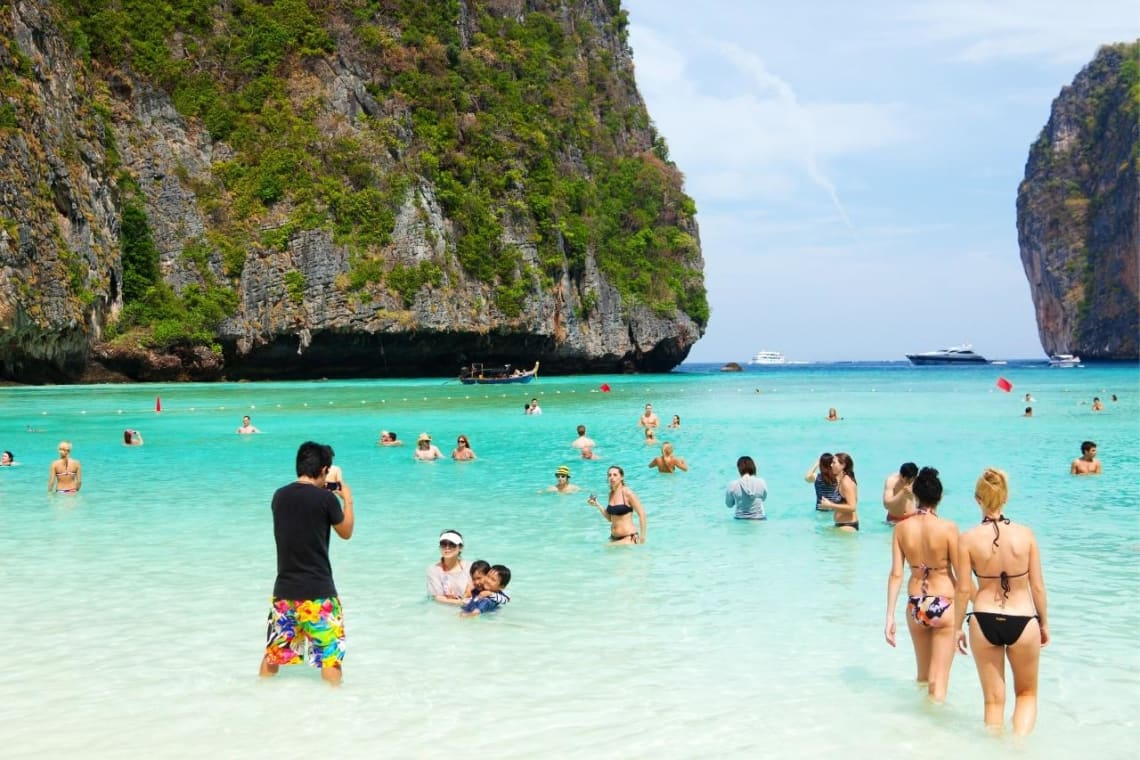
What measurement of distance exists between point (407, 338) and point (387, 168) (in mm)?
10863

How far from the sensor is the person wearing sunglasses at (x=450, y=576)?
967 centimetres

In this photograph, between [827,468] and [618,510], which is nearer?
[618,510]

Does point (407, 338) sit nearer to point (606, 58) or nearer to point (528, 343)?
point (528, 343)

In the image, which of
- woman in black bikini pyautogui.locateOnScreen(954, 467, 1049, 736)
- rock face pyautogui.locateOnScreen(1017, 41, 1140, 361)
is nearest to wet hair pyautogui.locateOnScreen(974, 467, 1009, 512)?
woman in black bikini pyautogui.locateOnScreen(954, 467, 1049, 736)

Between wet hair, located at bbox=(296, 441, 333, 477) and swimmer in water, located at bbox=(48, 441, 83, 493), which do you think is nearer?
wet hair, located at bbox=(296, 441, 333, 477)

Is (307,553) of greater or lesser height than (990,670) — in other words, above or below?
above

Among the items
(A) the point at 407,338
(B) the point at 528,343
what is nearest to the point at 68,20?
(A) the point at 407,338

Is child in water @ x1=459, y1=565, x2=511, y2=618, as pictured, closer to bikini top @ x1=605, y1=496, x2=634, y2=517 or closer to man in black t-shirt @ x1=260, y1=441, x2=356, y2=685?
man in black t-shirt @ x1=260, y1=441, x2=356, y2=685

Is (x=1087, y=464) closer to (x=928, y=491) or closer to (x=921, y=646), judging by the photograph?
(x=921, y=646)

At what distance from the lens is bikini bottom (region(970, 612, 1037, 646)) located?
5.66 m

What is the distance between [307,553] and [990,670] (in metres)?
4.25

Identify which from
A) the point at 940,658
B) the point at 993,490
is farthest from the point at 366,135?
the point at 993,490

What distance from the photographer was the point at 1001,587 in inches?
224

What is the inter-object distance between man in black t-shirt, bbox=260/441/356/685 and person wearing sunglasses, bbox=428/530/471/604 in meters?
2.77
